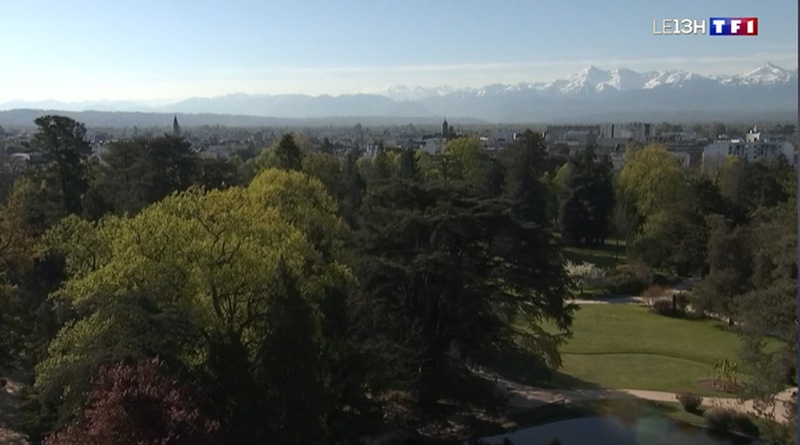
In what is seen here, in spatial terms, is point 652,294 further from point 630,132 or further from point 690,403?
point 630,132

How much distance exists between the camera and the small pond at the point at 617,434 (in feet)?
48.4

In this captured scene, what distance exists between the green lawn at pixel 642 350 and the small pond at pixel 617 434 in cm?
226

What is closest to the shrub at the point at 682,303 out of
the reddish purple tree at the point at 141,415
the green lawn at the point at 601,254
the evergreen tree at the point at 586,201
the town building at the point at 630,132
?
the green lawn at the point at 601,254

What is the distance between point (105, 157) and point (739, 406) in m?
23.7

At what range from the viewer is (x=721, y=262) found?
24.1 metres

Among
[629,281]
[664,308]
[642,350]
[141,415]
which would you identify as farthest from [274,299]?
[629,281]

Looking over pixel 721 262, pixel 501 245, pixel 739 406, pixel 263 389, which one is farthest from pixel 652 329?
pixel 263 389

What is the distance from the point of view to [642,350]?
21.0 metres

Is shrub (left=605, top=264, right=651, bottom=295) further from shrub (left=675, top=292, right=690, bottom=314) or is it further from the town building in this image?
the town building

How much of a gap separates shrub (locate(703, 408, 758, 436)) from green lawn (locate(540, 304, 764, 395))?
2193 mm

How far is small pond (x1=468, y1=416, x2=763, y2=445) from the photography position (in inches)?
581

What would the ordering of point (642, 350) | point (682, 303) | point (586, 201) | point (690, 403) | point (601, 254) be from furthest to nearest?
1. point (586, 201)
2. point (601, 254)
3. point (682, 303)
4. point (642, 350)
5. point (690, 403)

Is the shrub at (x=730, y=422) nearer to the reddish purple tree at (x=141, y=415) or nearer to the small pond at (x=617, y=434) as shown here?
the small pond at (x=617, y=434)

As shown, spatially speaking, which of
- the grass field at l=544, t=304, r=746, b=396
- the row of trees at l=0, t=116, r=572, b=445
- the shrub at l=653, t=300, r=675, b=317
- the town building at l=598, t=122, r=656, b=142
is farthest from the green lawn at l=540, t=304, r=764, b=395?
the town building at l=598, t=122, r=656, b=142
